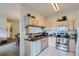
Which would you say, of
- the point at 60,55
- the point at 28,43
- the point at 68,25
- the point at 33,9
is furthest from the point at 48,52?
the point at 33,9

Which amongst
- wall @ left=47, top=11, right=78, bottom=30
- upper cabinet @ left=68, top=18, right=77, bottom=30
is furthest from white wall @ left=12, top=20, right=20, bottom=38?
upper cabinet @ left=68, top=18, right=77, bottom=30

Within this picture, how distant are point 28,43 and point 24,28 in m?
0.31

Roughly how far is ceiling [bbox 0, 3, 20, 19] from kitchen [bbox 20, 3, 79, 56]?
99 millimetres

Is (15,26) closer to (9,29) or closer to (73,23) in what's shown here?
(9,29)

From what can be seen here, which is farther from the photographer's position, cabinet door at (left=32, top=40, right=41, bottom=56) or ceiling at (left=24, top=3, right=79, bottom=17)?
cabinet door at (left=32, top=40, right=41, bottom=56)

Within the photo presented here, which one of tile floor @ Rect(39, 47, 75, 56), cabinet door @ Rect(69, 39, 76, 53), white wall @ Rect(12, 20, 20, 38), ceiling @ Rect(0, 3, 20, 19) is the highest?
ceiling @ Rect(0, 3, 20, 19)

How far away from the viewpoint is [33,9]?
1.69 metres

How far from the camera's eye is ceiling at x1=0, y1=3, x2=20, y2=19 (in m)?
1.61

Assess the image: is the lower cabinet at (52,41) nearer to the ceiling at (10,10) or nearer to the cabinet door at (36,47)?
the cabinet door at (36,47)

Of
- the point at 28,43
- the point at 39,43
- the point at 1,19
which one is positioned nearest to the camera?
the point at 1,19

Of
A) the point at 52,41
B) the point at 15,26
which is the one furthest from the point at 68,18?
the point at 15,26

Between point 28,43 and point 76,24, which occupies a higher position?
point 76,24

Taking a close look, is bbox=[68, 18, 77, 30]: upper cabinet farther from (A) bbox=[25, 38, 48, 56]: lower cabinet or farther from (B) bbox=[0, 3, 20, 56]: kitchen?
(B) bbox=[0, 3, 20, 56]: kitchen

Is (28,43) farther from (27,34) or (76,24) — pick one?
(76,24)
